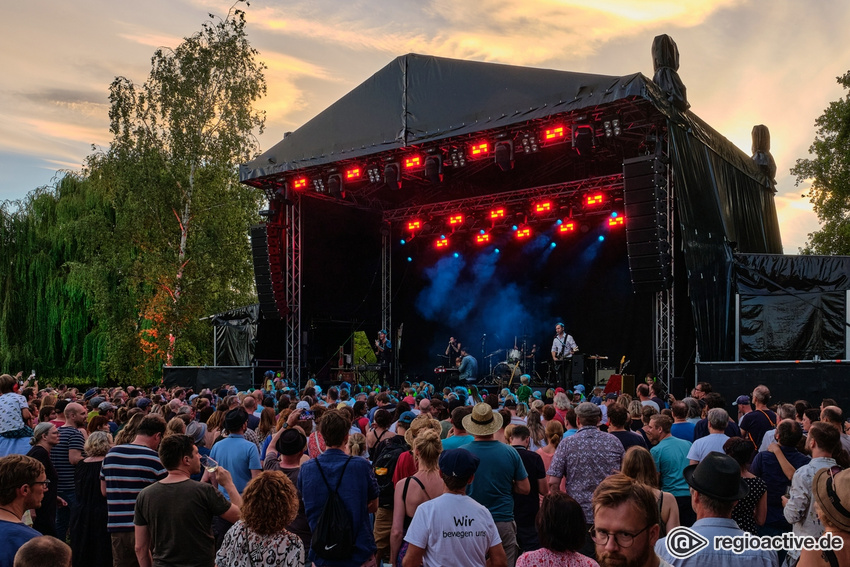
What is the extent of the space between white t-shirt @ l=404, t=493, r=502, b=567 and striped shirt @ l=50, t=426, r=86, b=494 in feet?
13.1

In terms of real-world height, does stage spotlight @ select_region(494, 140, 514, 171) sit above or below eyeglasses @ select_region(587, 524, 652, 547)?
above

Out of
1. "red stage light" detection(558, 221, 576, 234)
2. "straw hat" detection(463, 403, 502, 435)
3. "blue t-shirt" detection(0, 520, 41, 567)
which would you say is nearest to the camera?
"blue t-shirt" detection(0, 520, 41, 567)

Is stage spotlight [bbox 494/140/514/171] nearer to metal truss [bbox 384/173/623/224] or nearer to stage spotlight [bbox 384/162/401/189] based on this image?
stage spotlight [bbox 384/162/401/189]

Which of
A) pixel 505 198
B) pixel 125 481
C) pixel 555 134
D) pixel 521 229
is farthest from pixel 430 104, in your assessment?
pixel 125 481

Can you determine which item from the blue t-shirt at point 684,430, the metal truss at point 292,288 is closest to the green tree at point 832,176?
the metal truss at point 292,288

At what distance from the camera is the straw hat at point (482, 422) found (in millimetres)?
4840

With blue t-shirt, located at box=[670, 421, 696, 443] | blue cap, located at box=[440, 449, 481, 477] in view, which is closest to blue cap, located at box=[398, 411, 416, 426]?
blue cap, located at box=[440, 449, 481, 477]

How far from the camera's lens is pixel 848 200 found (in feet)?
94.0

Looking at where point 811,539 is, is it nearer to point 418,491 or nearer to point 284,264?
point 418,491

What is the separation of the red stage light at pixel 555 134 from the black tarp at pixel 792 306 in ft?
17.2

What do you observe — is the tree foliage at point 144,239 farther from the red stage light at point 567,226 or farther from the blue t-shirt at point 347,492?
the blue t-shirt at point 347,492

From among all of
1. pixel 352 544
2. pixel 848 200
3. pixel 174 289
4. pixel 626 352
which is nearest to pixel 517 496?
pixel 352 544

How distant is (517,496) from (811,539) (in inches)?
101

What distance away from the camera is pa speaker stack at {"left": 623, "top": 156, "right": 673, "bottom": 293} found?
44.5ft
